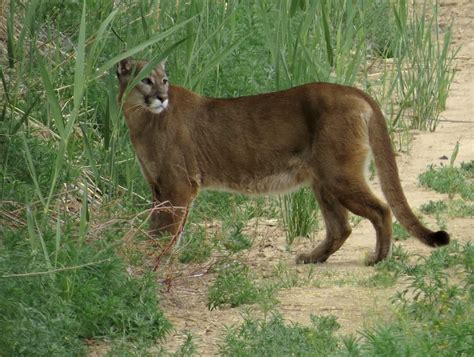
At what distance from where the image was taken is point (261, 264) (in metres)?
7.58

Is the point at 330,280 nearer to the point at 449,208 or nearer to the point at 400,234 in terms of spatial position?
the point at 400,234

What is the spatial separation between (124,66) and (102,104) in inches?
46.3

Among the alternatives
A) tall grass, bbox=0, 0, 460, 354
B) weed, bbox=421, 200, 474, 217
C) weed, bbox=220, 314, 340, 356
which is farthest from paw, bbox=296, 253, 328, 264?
weed, bbox=220, 314, 340, 356

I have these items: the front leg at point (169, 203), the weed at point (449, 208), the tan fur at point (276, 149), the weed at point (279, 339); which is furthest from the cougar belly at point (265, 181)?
the weed at point (279, 339)

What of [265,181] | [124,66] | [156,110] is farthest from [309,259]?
[124,66]

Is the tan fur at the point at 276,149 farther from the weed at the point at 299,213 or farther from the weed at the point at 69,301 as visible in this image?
the weed at the point at 69,301

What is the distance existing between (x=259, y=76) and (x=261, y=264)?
8.74ft

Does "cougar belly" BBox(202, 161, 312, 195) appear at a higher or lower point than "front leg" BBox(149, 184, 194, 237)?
higher

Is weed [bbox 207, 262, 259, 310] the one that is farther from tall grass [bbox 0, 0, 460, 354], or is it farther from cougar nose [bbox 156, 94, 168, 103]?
cougar nose [bbox 156, 94, 168, 103]

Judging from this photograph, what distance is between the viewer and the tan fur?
745 centimetres

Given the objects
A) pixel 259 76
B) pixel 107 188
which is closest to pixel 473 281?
pixel 107 188

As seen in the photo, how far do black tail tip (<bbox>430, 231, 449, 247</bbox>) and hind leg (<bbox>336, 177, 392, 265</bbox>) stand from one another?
0.36m

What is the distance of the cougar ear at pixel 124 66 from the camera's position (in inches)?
308

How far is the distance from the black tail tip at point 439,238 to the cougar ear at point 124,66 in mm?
2223
